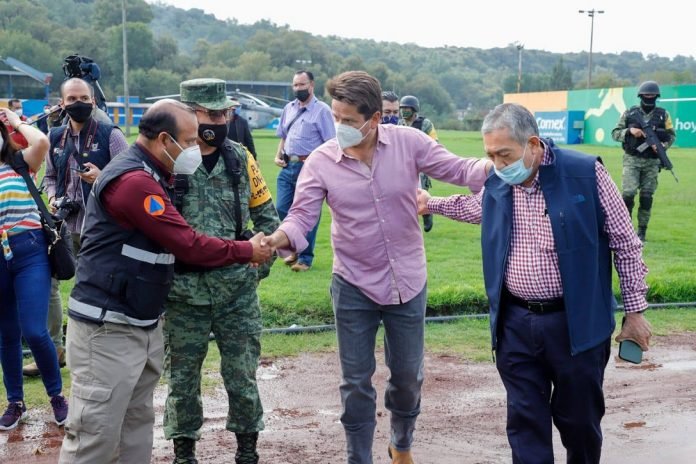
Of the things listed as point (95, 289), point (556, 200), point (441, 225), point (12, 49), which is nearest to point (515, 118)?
point (556, 200)

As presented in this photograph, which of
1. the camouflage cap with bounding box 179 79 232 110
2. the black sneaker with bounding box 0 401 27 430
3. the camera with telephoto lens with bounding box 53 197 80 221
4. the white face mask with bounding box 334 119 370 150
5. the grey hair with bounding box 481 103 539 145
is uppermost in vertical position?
the camouflage cap with bounding box 179 79 232 110

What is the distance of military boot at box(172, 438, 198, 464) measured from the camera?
15.6 feet

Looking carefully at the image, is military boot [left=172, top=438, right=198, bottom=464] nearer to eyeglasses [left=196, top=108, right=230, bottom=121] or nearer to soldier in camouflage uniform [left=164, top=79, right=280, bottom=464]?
soldier in camouflage uniform [left=164, top=79, right=280, bottom=464]

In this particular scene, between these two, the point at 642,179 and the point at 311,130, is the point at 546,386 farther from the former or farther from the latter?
the point at 642,179

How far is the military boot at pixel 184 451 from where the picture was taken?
4.76 meters

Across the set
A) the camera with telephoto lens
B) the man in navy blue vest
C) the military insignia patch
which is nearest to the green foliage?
the camera with telephoto lens

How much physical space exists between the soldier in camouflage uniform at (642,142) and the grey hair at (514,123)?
900cm

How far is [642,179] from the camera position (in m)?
12.7

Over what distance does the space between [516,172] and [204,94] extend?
1.70m

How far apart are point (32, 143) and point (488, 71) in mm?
184451

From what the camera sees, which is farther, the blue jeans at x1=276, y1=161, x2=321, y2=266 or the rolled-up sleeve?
the blue jeans at x1=276, y1=161, x2=321, y2=266

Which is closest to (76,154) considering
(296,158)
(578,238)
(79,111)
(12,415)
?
(79,111)

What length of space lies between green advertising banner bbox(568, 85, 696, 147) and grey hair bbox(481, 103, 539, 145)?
3543cm

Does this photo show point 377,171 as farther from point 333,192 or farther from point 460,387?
point 460,387
